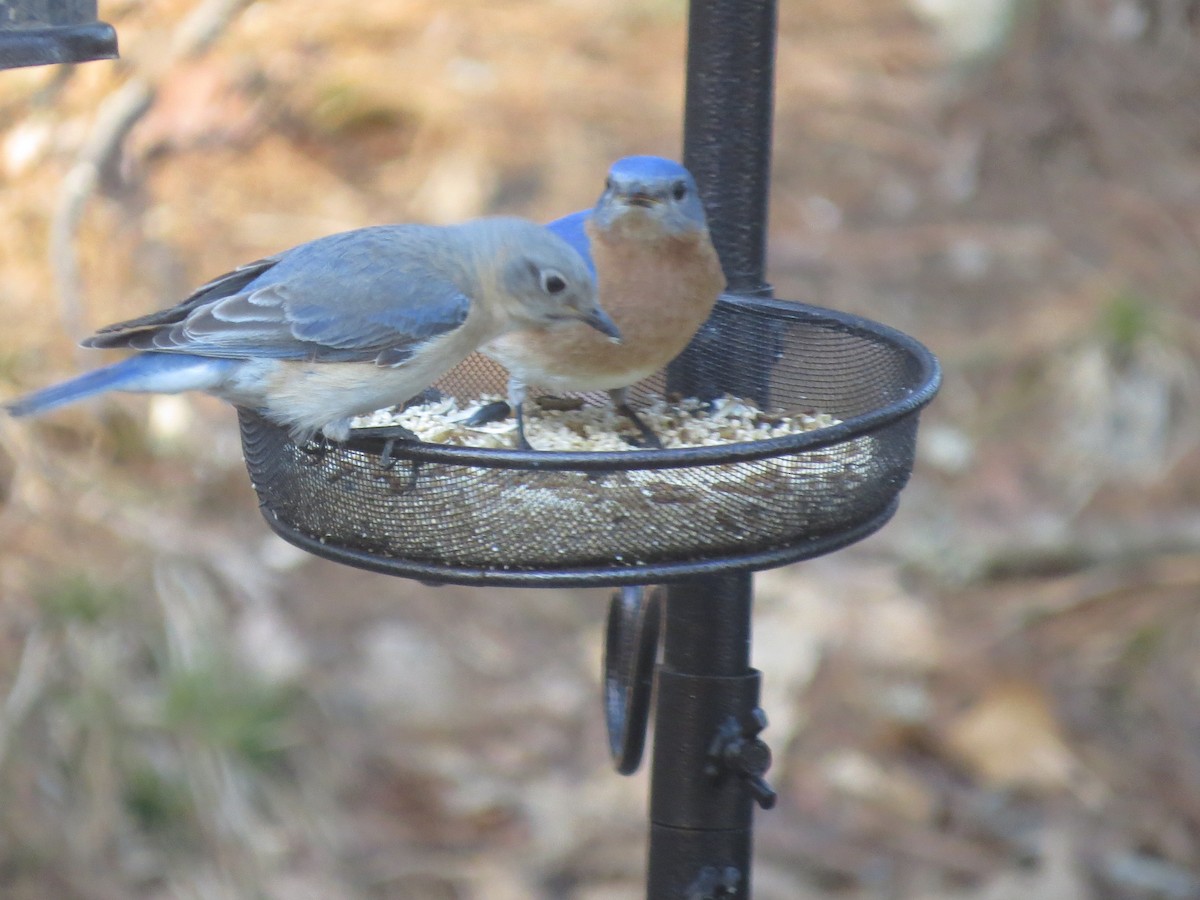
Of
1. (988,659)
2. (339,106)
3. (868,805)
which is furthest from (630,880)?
(339,106)

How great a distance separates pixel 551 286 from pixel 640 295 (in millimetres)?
207

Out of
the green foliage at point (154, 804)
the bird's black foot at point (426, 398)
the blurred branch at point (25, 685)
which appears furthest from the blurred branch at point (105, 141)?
the bird's black foot at point (426, 398)

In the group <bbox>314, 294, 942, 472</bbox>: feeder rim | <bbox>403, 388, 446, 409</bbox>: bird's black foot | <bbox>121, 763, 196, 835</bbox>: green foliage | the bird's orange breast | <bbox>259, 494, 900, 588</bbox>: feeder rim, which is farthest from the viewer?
<bbox>121, 763, 196, 835</bbox>: green foliage

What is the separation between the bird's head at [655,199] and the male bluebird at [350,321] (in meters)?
0.16

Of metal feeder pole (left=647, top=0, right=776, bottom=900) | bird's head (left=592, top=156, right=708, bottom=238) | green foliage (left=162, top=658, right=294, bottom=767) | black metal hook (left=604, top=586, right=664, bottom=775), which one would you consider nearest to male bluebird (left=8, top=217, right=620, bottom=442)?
bird's head (left=592, top=156, right=708, bottom=238)

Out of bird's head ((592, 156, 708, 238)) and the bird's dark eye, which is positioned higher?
bird's head ((592, 156, 708, 238))

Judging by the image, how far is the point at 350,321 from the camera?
10.7 feet

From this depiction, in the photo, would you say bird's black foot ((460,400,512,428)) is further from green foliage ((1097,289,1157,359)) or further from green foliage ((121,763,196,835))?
green foliage ((1097,289,1157,359))

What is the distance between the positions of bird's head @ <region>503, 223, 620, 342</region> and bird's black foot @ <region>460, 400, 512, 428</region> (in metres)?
0.33

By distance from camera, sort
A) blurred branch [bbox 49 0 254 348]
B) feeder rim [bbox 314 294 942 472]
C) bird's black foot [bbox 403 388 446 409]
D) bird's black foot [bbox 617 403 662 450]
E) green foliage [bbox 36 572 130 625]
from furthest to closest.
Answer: blurred branch [bbox 49 0 254 348], green foliage [bbox 36 572 130 625], bird's black foot [bbox 403 388 446 409], bird's black foot [bbox 617 403 662 450], feeder rim [bbox 314 294 942 472]

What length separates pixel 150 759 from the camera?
5.48 meters

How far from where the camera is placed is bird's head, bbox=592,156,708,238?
3.23m

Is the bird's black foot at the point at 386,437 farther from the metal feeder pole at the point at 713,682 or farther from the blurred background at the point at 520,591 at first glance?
the blurred background at the point at 520,591

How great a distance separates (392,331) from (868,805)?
3170mm
